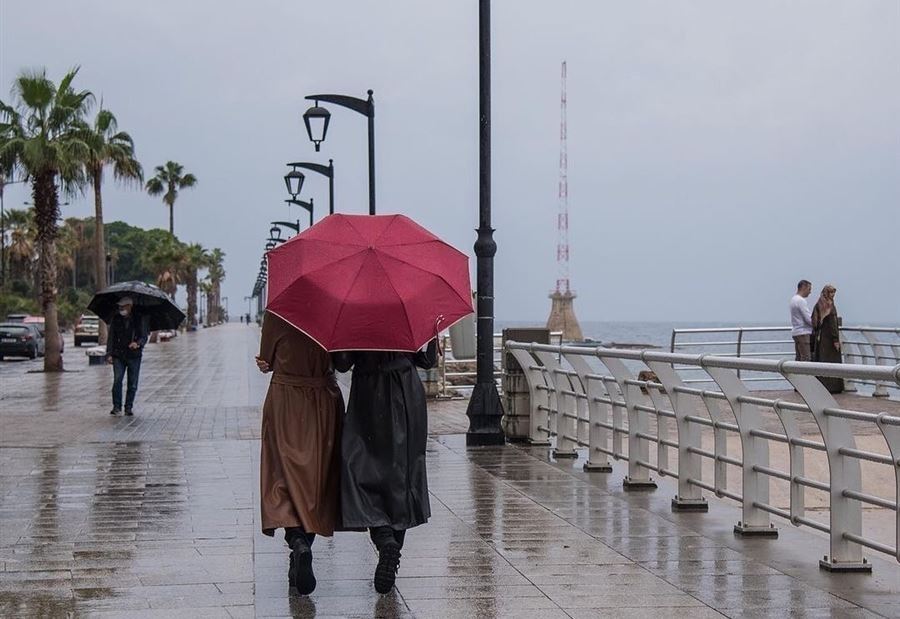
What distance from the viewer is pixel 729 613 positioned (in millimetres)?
6242

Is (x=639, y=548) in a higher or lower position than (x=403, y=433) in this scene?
lower

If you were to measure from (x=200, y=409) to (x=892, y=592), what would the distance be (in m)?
14.4

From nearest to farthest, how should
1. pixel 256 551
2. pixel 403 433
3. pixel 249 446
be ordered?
pixel 403 433 < pixel 256 551 < pixel 249 446

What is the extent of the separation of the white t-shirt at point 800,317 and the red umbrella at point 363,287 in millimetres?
15476

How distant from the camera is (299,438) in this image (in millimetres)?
6637

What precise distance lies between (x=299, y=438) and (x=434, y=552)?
65.9 inches

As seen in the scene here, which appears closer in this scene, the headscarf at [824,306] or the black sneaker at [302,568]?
the black sneaker at [302,568]

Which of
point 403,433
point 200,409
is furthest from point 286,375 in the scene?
point 200,409

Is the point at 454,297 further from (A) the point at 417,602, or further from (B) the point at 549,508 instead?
(B) the point at 549,508

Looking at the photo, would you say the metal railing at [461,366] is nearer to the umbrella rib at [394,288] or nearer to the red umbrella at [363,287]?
the red umbrella at [363,287]

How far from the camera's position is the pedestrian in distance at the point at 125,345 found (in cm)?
1853

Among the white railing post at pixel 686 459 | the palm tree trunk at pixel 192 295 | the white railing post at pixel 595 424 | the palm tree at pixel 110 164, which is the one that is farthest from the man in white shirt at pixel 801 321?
the palm tree trunk at pixel 192 295

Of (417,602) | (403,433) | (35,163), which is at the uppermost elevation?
(35,163)

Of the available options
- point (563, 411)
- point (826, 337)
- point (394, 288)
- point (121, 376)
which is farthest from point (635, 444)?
point (826, 337)
